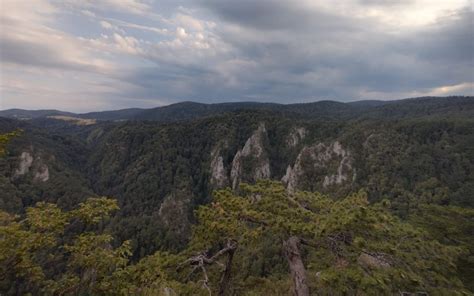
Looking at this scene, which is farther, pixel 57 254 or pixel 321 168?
pixel 321 168

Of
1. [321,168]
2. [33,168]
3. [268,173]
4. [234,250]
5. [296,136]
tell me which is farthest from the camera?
[296,136]

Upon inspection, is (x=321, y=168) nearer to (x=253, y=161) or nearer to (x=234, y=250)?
(x=253, y=161)

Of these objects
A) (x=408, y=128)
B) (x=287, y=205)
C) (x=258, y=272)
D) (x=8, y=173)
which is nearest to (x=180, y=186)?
(x=8, y=173)

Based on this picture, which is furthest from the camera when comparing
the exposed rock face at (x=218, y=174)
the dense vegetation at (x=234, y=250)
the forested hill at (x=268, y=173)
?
the exposed rock face at (x=218, y=174)

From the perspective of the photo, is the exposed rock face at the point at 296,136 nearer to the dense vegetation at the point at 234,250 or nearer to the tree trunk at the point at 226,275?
the dense vegetation at the point at 234,250

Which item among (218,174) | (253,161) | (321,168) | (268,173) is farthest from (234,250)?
(218,174)

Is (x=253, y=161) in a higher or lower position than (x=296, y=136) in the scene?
lower

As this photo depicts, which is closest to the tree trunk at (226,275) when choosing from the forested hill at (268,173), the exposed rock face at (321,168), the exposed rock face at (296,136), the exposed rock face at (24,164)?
the forested hill at (268,173)
